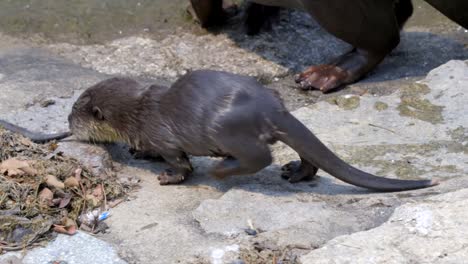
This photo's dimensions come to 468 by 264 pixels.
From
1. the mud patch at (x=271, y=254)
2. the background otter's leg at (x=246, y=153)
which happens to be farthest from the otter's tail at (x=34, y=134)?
the mud patch at (x=271, y=254)

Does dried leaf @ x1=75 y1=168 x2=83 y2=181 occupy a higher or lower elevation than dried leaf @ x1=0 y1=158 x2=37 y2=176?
lower

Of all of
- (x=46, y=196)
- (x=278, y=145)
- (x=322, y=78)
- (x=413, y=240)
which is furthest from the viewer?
(x=322, y=78)

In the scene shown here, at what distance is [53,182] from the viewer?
3.67m

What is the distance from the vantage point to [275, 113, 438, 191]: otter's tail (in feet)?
12.0

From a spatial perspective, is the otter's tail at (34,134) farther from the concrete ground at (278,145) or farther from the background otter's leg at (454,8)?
the background otter's leg at (454,8)

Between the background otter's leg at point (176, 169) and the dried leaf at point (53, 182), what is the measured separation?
0.47 m

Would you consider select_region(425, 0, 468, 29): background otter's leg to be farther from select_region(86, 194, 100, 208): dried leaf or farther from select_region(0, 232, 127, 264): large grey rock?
select_region(0, 232, 127, 264): large grey rock

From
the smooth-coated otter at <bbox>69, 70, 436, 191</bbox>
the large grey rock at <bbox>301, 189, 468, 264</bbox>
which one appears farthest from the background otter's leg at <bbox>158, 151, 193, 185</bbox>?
the large grey rock at <bbox>301, 189, 468, 264</bbox>

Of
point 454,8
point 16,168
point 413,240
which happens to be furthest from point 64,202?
point 454,8

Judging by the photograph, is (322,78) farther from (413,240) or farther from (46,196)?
(413,240)

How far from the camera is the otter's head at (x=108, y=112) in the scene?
4.03 metres

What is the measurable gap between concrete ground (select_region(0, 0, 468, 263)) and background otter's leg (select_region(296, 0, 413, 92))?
0.09 metres

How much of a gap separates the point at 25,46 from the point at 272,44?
158 centimetres

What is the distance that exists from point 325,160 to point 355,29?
6.19ft
